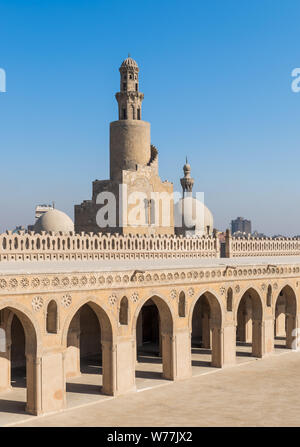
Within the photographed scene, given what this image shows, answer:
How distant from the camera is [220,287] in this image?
19.2 meters

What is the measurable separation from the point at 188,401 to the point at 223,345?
13.4 ft

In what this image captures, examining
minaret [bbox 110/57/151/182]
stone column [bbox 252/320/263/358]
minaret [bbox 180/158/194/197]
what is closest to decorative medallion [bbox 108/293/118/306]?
stone column [bbox 252/320/263/358]

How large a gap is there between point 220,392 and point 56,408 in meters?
4.90

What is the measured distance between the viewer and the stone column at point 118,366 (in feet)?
52.4

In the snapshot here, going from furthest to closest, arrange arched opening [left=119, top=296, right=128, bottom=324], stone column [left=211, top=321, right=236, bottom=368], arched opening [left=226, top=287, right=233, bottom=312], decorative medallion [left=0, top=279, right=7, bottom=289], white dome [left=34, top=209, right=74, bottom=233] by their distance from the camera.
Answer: white dome [left=34, top=209, right=74, bottom=233], arched opening [left=226, top=287, right=233, bottom=312], stone column [left=211, top=321, right=236, bottom=368], arched opening [left=119, top=296, right=128, bottom=324], decorative medallion [left=0, top=279, right=7, bottom=289]

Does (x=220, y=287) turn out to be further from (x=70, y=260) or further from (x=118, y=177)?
(x=118, y=177)

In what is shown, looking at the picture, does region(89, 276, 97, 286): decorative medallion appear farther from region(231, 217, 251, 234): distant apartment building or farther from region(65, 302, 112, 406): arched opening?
region(231, 217, 251, 234): distant apartment building

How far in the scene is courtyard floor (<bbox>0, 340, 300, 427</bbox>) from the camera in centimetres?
1396

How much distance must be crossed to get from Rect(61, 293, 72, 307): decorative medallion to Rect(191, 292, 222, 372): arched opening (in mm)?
5744

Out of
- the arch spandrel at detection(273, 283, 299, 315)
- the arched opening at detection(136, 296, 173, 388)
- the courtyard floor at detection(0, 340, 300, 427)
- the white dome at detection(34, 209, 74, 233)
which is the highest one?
the white dome at detection(34, 209, 74, 233)

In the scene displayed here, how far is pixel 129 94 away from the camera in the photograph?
2816 centimetres
